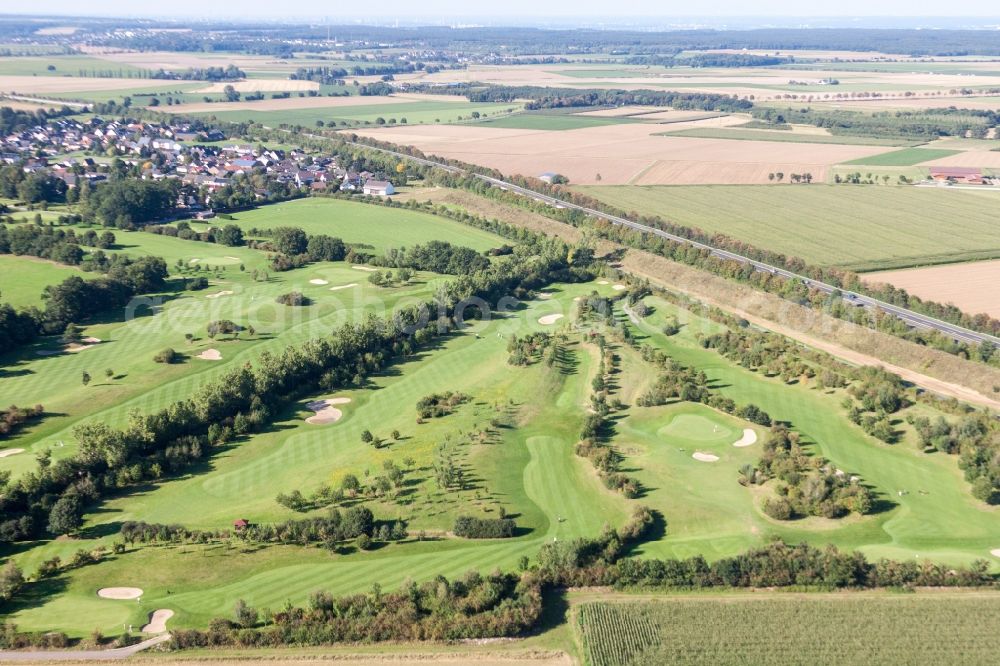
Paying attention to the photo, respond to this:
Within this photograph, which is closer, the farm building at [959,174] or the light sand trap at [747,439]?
the light sand trap at [747,439]

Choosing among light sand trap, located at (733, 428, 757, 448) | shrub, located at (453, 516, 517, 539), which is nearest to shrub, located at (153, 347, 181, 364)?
shrub, located at (453, 516, 517, 539)

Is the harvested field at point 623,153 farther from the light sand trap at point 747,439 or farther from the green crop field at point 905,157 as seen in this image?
the light sand trap at point 747,439

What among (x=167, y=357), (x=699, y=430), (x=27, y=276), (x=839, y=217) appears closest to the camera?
(x=699, y=430)

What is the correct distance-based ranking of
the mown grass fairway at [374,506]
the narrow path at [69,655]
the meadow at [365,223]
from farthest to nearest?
1. the meadow at [365,223]
2. the mown grass fairway at [374,506]
3. the narrow path at [69,655]

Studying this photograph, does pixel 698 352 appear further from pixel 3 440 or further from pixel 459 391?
pixel 3 440

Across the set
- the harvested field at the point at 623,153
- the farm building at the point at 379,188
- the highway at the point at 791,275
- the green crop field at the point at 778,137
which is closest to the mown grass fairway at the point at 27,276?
the farm building at the point at 379,188

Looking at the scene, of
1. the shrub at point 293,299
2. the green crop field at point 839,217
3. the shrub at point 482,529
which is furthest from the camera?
the green crop field at point 839,217

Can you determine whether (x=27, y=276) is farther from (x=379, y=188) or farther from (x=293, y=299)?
(x=379, y=188)

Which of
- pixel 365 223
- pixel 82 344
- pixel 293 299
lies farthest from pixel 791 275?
pixel 82 344
